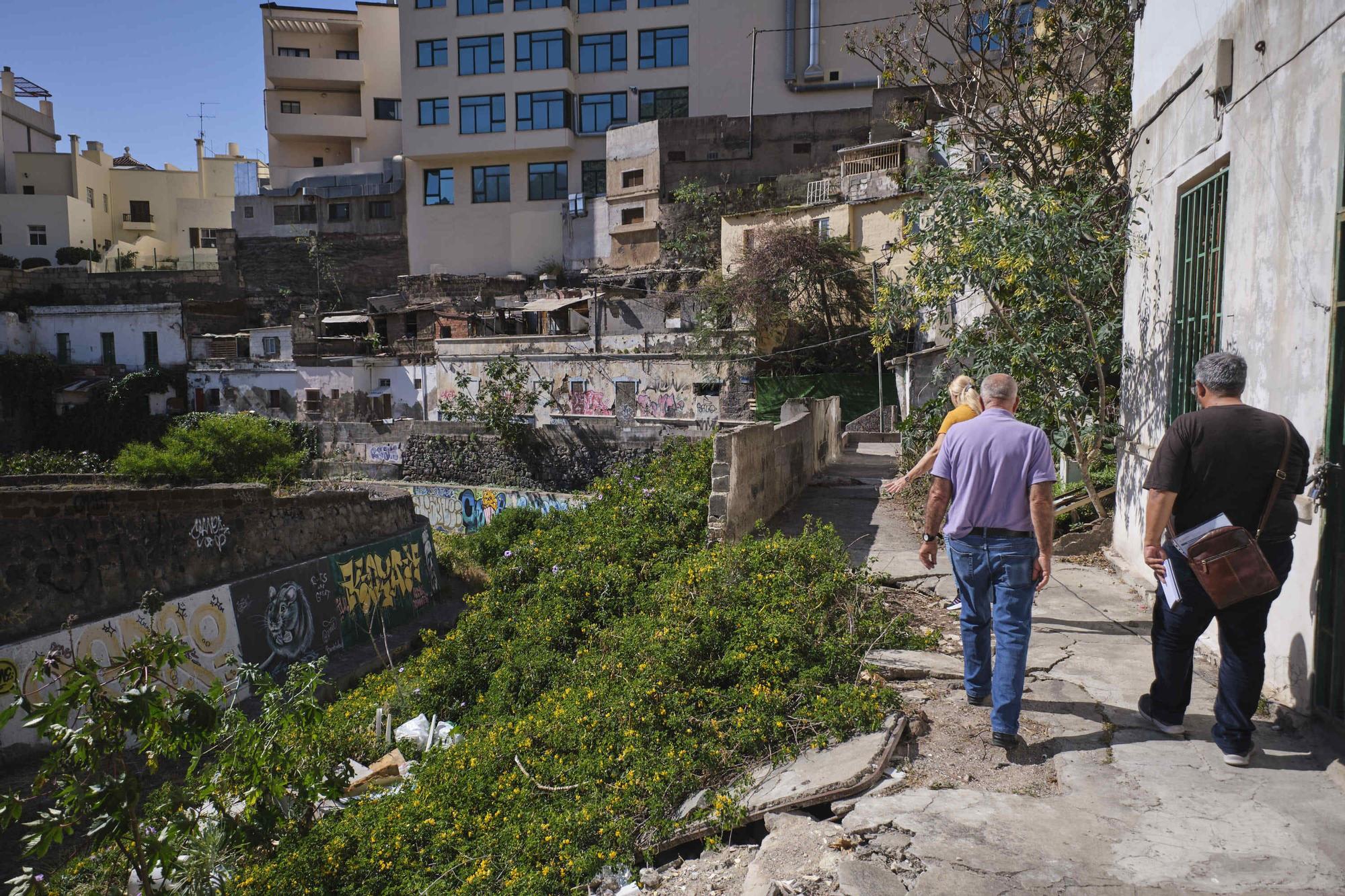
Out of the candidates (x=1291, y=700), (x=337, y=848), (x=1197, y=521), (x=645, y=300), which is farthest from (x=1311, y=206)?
(x=645, y=300)

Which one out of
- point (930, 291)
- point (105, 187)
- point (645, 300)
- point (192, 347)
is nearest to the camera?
point (930, 291)

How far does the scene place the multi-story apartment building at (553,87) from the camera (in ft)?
118

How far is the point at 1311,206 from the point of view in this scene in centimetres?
419

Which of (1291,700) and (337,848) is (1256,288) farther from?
(337,848)

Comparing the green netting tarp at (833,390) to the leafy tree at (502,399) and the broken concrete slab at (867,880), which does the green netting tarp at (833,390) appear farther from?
the broken concrete slab at (867,880)

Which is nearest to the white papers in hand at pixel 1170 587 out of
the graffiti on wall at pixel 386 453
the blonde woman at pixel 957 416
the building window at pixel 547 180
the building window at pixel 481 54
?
the blonde woman at pixel 957 416

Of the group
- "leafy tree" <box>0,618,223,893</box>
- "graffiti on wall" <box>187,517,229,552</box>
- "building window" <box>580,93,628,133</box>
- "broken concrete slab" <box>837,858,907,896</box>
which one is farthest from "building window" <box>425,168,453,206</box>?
"broken concrete slab" <box>837,858,907,896</box>

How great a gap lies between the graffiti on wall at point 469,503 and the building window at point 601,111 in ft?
73.0

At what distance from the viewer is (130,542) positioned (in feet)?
28.4

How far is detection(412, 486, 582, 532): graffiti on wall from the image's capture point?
2053 centimetres

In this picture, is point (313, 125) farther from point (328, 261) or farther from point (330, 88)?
point (328, 261)

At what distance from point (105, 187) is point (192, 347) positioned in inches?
932

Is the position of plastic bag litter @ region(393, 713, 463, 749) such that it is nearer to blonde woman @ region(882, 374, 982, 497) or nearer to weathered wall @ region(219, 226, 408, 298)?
blonde woman @ region(882, 374, 982, 497)

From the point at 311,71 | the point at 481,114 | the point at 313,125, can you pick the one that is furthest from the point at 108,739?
the point at 311,71
